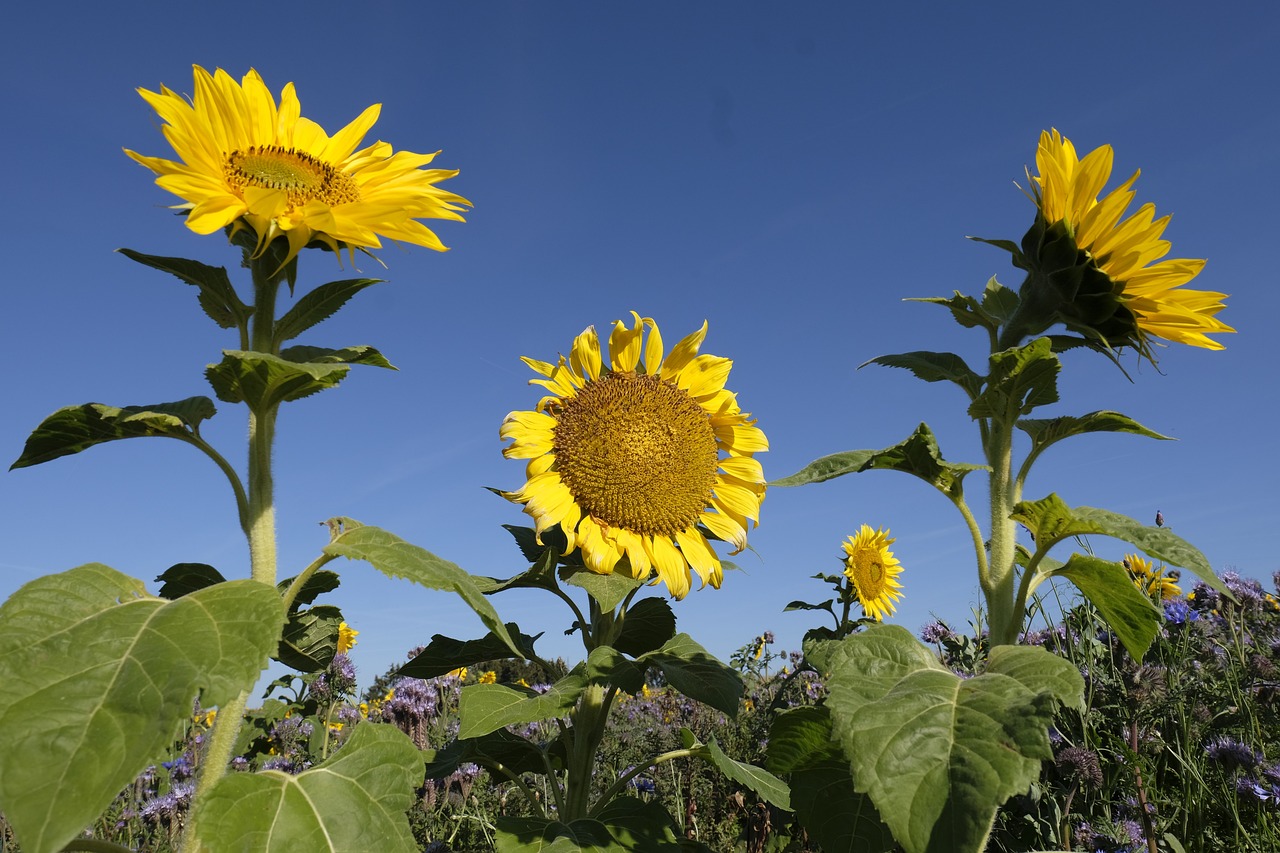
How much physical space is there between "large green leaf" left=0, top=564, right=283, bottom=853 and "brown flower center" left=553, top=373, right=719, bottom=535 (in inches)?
41.5

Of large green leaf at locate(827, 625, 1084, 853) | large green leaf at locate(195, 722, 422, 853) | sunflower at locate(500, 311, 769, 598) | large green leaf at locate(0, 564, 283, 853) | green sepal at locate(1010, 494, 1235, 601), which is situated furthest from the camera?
sunflower at locate(500, 311, 769, 598)

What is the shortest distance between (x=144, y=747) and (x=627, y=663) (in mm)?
1095

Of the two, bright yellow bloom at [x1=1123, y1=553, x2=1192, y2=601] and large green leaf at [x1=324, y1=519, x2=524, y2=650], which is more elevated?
bright yellow bloom at [x1=1123, y1=553, x2=1192, y2=601]

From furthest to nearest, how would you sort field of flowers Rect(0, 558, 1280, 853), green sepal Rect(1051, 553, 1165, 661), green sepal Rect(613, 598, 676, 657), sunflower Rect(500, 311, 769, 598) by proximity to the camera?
field of flowers Rect(0, 558, 1280, 853) → green sepal Rect(613, 598, 676, 657) → sunflower Rect(500, 311, 769, 598) → green sepal Rect(1051, 553, 1165, 661)

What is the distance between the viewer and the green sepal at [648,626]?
252 cm

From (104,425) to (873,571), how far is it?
15.3 ft

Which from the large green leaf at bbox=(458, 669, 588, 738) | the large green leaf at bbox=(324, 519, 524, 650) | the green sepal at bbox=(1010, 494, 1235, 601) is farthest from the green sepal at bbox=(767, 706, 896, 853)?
the large green leaf at bbox=(324, 519, 524, 650)

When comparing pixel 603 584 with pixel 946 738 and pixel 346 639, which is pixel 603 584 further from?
pixel 346 639

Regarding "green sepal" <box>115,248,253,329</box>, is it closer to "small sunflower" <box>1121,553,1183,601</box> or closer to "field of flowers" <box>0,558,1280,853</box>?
"field of flowers" <box>0,558,1280,853</box>

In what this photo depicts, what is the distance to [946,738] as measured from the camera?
1549 mm

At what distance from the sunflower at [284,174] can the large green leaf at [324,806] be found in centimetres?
107

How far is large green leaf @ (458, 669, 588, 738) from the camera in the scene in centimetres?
200

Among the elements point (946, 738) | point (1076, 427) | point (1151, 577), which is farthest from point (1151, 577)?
point (946, 738)

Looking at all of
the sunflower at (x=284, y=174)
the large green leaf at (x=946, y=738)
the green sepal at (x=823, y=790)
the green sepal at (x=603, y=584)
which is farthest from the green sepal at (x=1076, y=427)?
the sunflower at (x=284, y=174)
